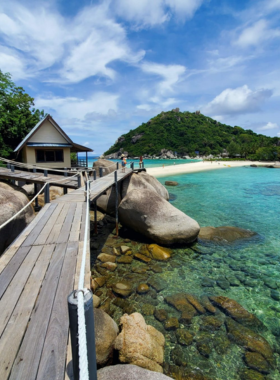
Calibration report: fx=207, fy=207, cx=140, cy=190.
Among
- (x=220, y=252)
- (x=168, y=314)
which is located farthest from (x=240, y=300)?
(x=220, y=252)

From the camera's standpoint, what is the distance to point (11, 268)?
340 centimetres

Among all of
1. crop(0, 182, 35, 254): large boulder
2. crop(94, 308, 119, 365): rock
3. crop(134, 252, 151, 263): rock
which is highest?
crop(0, 182, 35, 254): large boulder

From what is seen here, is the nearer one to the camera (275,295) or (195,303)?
(195,303)

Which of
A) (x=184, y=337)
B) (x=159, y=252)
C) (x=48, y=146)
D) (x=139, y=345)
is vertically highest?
(x=48, y=146)

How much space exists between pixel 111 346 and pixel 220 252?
20.5ft

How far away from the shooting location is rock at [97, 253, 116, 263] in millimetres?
7965

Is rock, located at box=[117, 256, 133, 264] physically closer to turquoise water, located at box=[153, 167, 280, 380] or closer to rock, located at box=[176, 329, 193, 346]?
turquoise water, located at box=[153, 167, 280, 380]

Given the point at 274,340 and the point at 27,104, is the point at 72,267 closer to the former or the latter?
the point at 274,340

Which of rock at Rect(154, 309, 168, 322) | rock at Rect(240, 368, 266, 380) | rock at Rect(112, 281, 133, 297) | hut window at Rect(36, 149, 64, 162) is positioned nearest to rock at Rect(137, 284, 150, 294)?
rock at Rect(112, 281, 133, 297)

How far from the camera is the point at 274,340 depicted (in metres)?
4.77

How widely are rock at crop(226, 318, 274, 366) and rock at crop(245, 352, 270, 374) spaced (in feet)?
0.33

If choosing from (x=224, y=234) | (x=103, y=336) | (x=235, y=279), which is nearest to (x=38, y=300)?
(x=103, y=336)

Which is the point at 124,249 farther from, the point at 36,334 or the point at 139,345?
the point at 36,334

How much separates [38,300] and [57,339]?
0.73 metres
